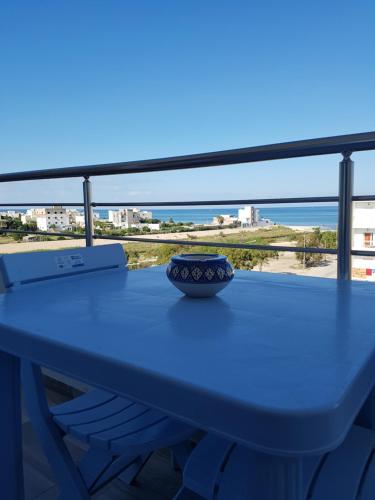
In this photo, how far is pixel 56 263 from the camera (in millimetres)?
1042

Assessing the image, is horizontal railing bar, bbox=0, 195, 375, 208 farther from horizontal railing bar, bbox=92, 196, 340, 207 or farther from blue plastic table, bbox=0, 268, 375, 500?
blue plastic table, bbox=0, 268, 375, 500

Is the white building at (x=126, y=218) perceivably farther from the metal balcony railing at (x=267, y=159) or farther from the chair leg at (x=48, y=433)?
the chair leg at (x=48, y=433)

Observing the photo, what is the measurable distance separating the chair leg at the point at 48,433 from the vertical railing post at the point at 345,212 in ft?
3.34

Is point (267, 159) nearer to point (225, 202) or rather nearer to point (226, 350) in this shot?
point (225, 202)

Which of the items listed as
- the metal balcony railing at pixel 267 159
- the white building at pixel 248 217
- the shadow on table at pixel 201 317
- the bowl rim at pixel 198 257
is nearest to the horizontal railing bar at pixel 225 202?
the metal balcony railing at pixel 267 159

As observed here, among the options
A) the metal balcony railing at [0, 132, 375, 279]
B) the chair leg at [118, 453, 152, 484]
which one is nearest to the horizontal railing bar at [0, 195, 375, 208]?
the metal balcony railing at [0, 132, 375, 279]

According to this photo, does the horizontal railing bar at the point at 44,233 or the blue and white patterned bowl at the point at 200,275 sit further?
the horizontal railing bar at the point at 44,233

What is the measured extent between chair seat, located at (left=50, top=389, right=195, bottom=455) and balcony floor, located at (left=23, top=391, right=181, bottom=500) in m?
0.50

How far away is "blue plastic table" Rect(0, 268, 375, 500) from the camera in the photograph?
1.17 feet

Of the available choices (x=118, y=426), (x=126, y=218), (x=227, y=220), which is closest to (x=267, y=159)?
(x=118, y=426)

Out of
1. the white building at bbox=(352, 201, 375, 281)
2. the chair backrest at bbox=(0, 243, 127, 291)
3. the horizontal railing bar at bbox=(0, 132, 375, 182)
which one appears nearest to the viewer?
the chair backrest at bbox=(0, 243, 127, 291)

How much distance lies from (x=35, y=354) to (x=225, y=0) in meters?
14.7

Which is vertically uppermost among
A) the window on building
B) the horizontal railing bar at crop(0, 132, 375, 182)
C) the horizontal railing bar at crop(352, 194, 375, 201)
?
the horizontal railing bar at crop(0, 132, 375, 182)

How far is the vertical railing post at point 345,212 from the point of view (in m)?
Result: 1.28
